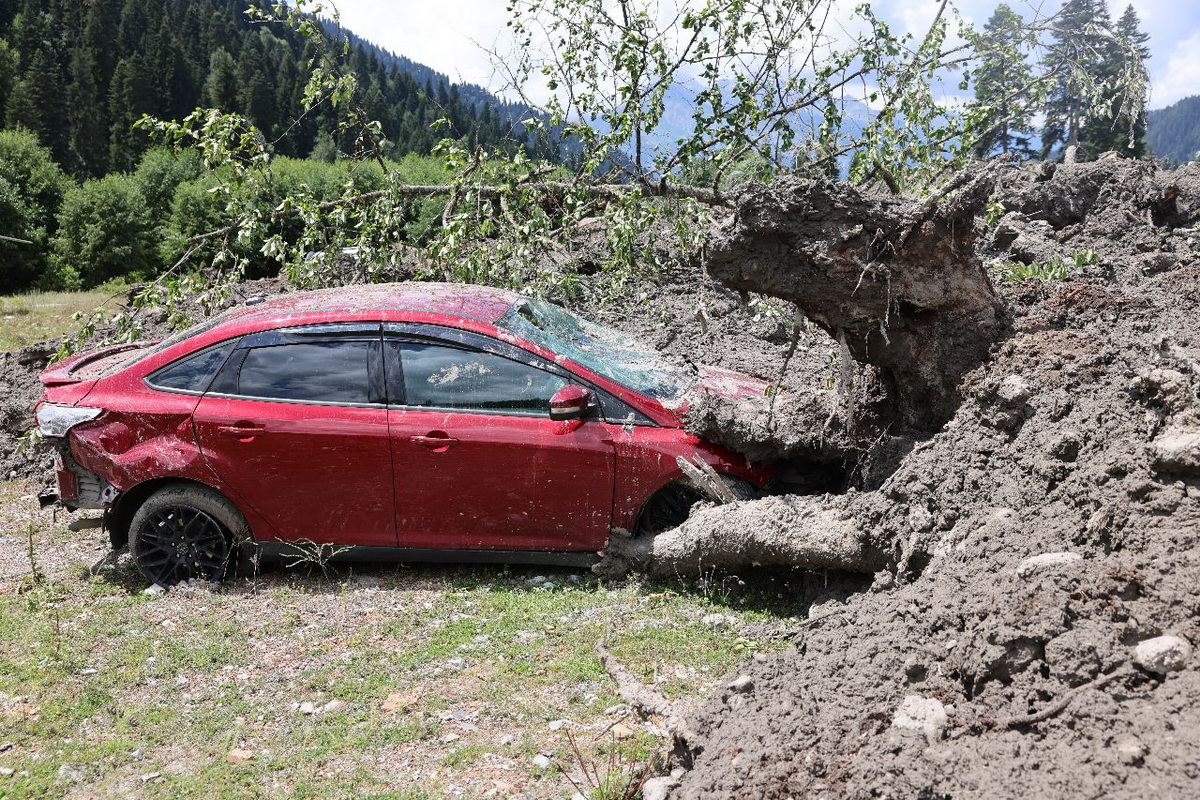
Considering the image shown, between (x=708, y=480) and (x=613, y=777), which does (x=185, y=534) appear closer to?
(x=708, y=480)

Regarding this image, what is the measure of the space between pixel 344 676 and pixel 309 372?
189 centimetres

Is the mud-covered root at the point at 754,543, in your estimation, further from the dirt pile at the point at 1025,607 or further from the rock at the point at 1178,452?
the rock at the point at 1178,452

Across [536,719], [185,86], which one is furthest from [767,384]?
[185,86]

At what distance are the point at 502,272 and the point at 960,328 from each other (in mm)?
4485

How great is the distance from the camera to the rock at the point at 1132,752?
7.42 feet

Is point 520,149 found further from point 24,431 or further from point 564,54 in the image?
point 24,431

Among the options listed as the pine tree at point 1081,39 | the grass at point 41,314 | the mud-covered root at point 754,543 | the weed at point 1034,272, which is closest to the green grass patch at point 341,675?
the mud-covered root at point 754,543

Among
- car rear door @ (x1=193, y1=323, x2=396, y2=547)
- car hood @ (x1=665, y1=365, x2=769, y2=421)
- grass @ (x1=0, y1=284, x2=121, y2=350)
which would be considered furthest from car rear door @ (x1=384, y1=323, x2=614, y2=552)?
grass @ (x1=0, y1=284, x2=121, y2=350)

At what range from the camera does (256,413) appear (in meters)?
5.35

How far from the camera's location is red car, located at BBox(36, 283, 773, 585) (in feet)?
17.1

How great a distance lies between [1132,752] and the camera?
89.5 inches

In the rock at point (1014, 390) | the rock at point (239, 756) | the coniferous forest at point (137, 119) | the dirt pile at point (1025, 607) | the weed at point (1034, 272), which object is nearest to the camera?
the dirt pile at point (1025, 607)

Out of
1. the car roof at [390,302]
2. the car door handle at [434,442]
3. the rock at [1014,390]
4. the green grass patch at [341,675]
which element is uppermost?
the car roof at [390,302]

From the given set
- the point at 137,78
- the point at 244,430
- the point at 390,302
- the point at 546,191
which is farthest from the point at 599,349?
the point at 137,78
